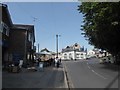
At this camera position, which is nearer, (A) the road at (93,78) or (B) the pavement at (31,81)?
(B) the pavement at (31,81)

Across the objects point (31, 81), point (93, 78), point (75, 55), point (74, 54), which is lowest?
point (93, 78)

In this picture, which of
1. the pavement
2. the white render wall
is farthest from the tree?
the white render wall

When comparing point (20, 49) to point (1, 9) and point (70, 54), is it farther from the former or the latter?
point (70, 54)

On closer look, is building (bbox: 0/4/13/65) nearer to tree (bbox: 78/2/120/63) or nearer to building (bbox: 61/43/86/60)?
tree (bbox: 78/2/120/63)

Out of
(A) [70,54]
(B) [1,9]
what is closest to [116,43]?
(B) [1,9]

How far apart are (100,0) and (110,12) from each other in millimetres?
3348

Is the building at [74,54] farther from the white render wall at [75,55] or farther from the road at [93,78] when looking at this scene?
the road at [93,78]

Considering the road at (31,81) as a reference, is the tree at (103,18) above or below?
above

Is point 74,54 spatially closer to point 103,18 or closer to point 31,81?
point 103,18

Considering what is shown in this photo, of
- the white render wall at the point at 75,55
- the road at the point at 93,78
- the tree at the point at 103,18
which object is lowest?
the road at the point at 93,78

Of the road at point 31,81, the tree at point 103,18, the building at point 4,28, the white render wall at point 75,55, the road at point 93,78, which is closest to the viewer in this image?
the road at point 31,81

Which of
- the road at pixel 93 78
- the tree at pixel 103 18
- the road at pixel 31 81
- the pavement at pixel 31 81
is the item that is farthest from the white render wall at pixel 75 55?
the road at pixel 31 81

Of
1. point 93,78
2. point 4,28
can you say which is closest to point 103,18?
point 93,78

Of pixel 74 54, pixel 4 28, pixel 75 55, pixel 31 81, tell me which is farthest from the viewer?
pixel 75 55
